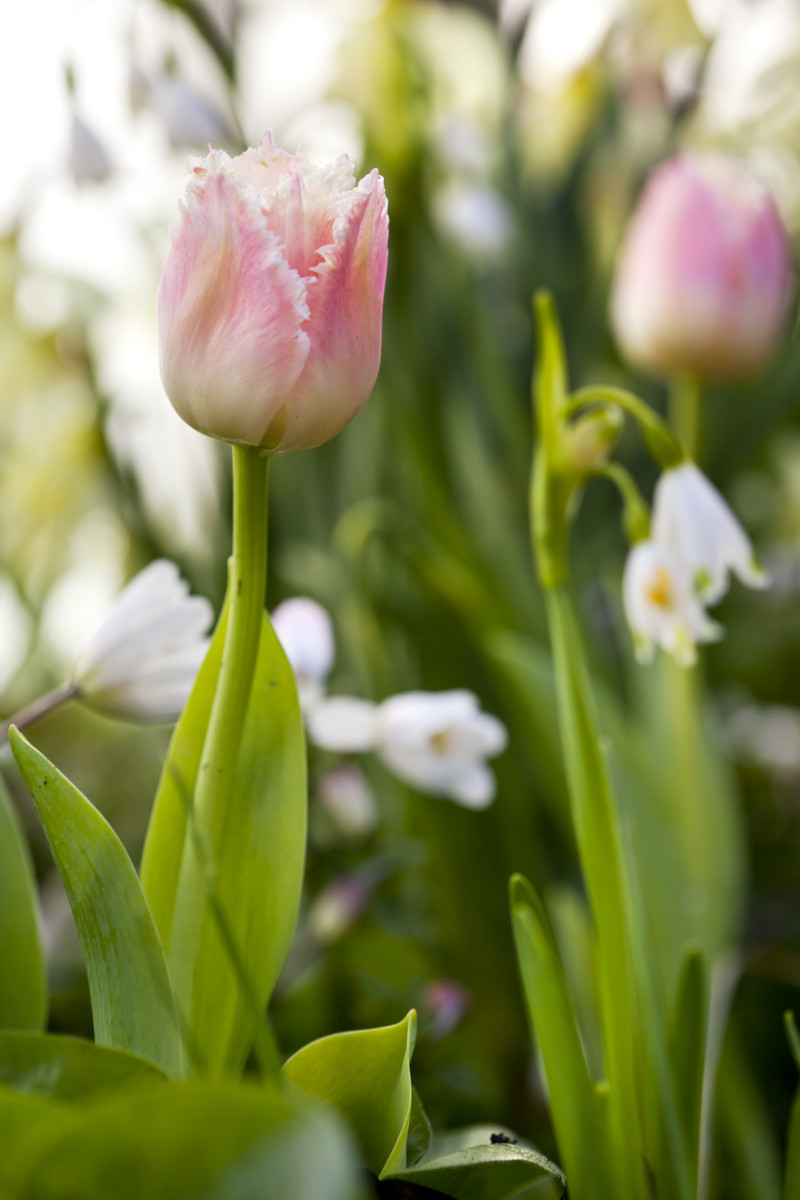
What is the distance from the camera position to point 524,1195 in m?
0.31

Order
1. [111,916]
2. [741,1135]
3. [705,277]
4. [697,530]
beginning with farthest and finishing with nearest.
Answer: [705,277]
[741,1135]
[697,530]
[111,916]

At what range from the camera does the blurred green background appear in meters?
0.60

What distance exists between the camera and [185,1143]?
14 cm

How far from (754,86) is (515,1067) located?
934 mm

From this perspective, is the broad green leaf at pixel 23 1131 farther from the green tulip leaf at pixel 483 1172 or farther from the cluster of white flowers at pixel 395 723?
the cluster of white flowers at pixel 395 723

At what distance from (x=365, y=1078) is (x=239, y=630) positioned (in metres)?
0.13

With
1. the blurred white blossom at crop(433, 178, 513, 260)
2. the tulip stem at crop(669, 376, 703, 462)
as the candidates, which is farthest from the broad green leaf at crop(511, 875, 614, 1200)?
the blurred white blossom at crop(433, 178, 513, 260)

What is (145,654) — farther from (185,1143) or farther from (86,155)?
(86,155)

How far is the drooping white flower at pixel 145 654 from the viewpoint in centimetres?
31

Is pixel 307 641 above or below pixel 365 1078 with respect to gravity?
above

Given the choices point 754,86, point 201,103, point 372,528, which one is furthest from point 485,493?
point 754,86

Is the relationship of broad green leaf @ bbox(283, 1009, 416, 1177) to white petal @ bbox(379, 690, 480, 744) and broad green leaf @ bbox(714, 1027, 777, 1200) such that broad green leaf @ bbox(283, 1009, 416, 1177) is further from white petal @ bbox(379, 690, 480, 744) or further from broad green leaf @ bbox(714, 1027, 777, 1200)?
broad green leaf @ bbox(714, 1027, 777, 1200)

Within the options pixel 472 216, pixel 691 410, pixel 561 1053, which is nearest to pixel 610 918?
pixel 561 1053

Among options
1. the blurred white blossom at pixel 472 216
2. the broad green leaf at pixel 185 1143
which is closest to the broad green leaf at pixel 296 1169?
the broad green leaf at pixel 185 1143
